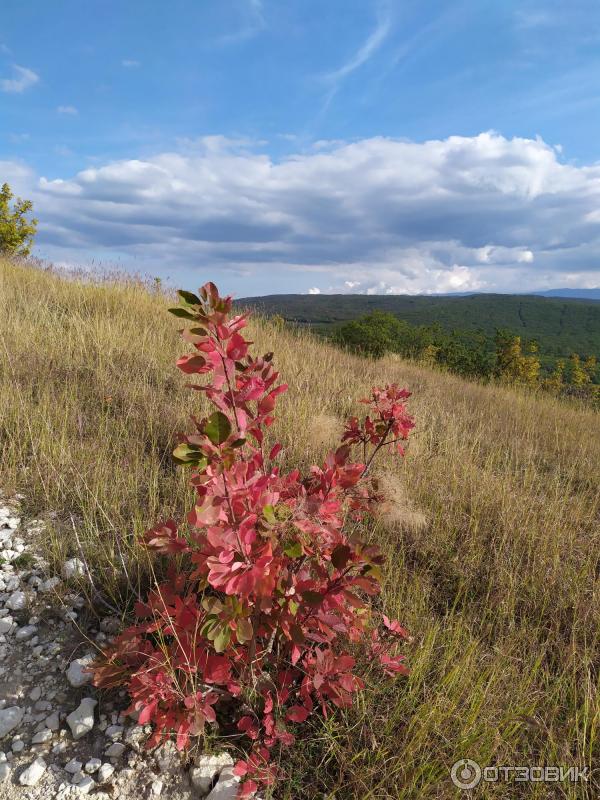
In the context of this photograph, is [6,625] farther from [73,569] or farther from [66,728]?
[66,728]

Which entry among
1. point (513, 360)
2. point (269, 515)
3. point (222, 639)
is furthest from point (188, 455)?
point (513, 360)

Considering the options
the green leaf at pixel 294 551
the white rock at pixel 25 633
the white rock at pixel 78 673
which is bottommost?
the white rock at pixel 78 673

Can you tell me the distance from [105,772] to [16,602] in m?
0.85

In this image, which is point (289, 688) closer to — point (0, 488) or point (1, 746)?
point (1, 746)

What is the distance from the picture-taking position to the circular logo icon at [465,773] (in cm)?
139

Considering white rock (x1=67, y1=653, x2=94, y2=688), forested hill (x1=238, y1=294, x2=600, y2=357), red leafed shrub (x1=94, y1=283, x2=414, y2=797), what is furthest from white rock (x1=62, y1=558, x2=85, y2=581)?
forested hill (x1=238, y1=294, x2=600, y2=357)

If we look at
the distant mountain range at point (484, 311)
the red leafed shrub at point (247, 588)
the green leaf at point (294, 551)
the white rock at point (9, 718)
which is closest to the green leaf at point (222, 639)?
the red leafed shrub at point (247, 588)

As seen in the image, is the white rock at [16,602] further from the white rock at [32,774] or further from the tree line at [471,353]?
the tree line at [471,353]

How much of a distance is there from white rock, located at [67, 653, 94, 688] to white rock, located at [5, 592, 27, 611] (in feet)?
1.33

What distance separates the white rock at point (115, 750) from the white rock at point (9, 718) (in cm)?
33

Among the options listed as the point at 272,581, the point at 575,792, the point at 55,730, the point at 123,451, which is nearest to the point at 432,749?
the point at 575,792

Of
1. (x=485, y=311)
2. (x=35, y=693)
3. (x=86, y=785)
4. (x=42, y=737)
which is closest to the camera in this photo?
(x=86, y=785)

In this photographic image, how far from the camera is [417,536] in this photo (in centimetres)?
271

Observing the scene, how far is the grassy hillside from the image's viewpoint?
58.9 inches
